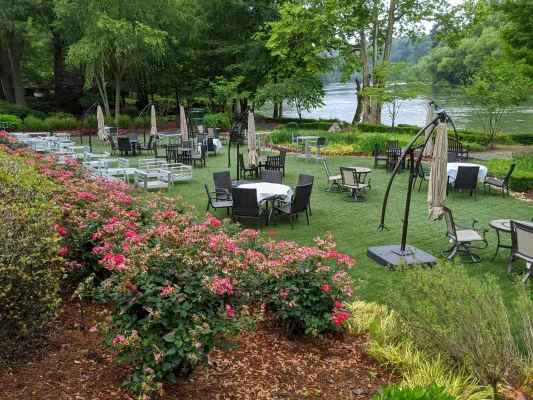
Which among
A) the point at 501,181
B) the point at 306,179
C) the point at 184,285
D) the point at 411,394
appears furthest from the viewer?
the point at 501,181

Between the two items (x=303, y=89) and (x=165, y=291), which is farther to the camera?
(x=303, y=89)

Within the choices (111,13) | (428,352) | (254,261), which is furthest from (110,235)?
(111,13)

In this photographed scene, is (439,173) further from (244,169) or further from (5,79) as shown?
(5,79)

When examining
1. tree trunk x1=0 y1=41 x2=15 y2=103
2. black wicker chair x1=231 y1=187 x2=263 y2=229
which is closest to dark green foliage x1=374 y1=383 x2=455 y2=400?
Result: black wicker chair x1=231 y1=187 x2=263 y2=229

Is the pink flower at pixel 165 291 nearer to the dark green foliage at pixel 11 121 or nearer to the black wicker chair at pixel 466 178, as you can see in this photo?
the black wicker chair at pixel 466 178

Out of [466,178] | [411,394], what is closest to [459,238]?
[466,178]

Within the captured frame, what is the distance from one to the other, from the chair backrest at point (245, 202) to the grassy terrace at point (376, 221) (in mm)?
Answer: 443

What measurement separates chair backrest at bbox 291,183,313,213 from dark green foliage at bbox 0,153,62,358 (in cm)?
566

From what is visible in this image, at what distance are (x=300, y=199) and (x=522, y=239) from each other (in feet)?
12.9

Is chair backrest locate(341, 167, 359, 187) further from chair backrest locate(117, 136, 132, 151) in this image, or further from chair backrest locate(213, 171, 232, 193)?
chair backrest locate(117, 136, 132, 151)

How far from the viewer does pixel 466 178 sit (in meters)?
11.1

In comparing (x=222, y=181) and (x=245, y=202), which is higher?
(x=222, y=181)

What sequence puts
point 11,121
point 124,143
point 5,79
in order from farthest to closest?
1. point 5,79
2. point 11,121
3. point 124,143

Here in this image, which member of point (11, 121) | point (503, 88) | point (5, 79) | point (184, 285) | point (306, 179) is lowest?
point (306, 179)
